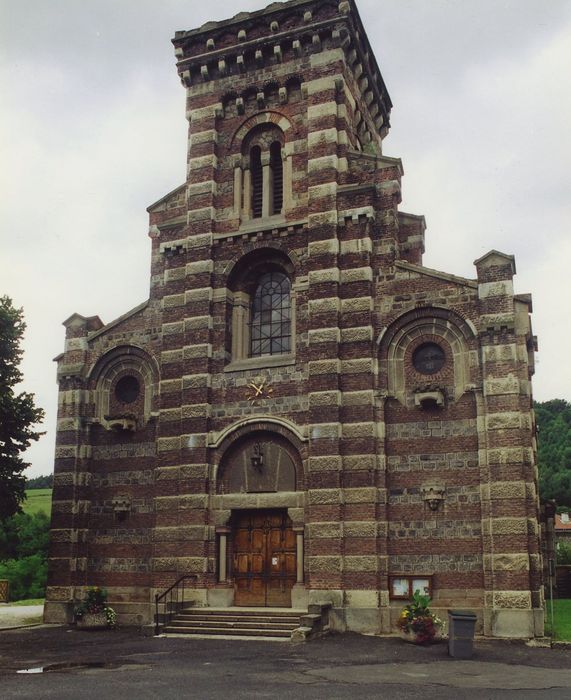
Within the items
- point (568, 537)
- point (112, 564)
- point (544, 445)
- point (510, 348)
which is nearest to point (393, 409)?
point (510, 348)

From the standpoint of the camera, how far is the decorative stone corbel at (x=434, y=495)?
22.6 meters

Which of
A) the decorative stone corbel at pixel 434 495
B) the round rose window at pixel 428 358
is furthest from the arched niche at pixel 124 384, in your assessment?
the decorative stone corbel at pixel 434 495

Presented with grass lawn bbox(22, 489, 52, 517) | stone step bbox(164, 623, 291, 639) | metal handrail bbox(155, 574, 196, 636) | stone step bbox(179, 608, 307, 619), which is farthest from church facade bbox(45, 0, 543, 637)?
grass lawn bbox(22, 489, 52, 517)

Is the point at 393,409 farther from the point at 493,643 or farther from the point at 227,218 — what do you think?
the point at 227,218

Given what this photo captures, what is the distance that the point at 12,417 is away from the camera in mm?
25234

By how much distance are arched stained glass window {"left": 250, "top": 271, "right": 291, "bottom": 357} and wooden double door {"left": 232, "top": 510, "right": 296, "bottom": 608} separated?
516cm

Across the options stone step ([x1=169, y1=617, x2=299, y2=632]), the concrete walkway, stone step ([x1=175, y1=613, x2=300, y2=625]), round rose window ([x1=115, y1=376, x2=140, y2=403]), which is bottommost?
the concrete walkway

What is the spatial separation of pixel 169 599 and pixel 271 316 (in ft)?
29.6

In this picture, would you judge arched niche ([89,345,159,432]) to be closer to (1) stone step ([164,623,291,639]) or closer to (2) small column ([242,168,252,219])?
(2) small column ([242,168,252,219])

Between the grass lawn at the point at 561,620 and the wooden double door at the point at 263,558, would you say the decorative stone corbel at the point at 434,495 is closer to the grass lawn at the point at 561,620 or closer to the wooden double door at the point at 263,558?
the wooden double door at the point at 263,558

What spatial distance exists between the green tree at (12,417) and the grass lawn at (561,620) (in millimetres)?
15733

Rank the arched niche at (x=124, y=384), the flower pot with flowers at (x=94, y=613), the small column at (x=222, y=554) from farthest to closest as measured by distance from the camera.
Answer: the arched niche at (x=124, y=384), the small column at (x=222, y=554), the flower pot with flowers at (x=94, y=613)

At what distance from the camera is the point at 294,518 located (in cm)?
2388

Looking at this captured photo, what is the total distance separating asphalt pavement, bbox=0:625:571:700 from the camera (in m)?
13.8
